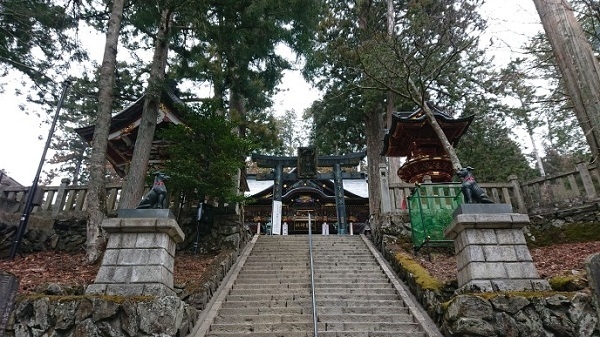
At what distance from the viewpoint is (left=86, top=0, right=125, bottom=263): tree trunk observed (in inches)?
295

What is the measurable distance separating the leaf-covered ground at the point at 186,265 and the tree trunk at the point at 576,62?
228 cm

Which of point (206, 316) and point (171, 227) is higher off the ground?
point (171, 227)

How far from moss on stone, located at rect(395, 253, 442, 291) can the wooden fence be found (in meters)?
2.52

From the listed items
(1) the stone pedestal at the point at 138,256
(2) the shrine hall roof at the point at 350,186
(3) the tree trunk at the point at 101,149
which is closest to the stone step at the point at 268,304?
(1) the stone pedestal at the point at 138,256

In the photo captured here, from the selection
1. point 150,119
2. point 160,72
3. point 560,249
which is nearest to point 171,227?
point 150,119

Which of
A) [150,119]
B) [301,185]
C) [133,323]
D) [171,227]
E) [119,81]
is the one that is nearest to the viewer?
[133,323]

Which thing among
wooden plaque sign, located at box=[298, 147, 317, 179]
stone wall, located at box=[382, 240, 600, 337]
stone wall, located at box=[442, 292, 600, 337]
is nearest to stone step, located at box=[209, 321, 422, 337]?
stone wall, located at box=[382, 240, 600, 337]

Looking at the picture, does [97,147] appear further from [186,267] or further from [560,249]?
[560,249]

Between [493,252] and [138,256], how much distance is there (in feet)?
16.9

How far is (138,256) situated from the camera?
5.17 meters

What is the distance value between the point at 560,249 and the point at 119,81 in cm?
1455

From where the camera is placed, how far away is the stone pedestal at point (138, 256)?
501 cm

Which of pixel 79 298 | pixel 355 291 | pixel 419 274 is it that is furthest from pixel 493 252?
pixel 79 298

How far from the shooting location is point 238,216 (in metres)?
9.91
